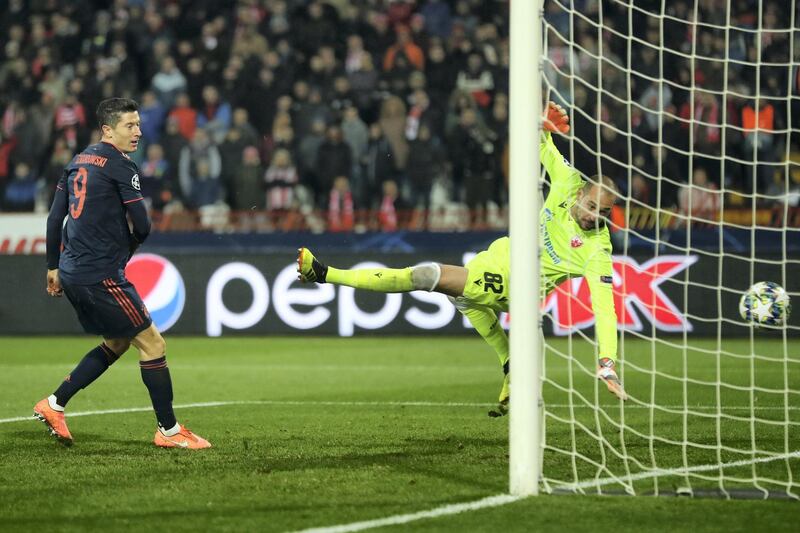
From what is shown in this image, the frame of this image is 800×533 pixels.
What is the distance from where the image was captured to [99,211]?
754 centimetres

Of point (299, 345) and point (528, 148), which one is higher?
point (528, 148)

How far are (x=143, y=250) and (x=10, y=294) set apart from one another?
1915mm

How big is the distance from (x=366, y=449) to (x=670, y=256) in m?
8.91

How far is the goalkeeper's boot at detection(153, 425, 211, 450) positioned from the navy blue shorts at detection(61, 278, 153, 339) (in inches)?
24.9

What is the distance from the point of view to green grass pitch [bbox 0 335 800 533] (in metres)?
5.43

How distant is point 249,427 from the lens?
856cm

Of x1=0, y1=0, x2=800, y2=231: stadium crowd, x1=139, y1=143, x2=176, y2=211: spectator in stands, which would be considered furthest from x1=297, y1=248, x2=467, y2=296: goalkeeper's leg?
x1=139, y1=143, x2=176, y2=211: spectator in stands

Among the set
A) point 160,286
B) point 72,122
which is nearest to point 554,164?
point 160,286

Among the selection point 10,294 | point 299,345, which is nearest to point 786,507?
point 299,345

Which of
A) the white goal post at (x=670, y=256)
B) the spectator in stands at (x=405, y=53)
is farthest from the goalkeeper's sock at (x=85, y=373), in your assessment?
the spectator in stands at (x=405, y=53)

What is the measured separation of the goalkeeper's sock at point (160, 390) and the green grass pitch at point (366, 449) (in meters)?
0.21

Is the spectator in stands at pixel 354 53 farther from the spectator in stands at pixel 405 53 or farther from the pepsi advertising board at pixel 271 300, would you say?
the pepsi advertising board at pixel 271 300

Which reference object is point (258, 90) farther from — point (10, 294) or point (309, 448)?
point (309, 448)

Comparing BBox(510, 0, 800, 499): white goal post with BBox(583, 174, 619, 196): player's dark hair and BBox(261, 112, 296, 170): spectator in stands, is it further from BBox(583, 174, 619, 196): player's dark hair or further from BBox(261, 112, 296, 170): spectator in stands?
BBox(261, 112, 296, 170): spectator in stands
